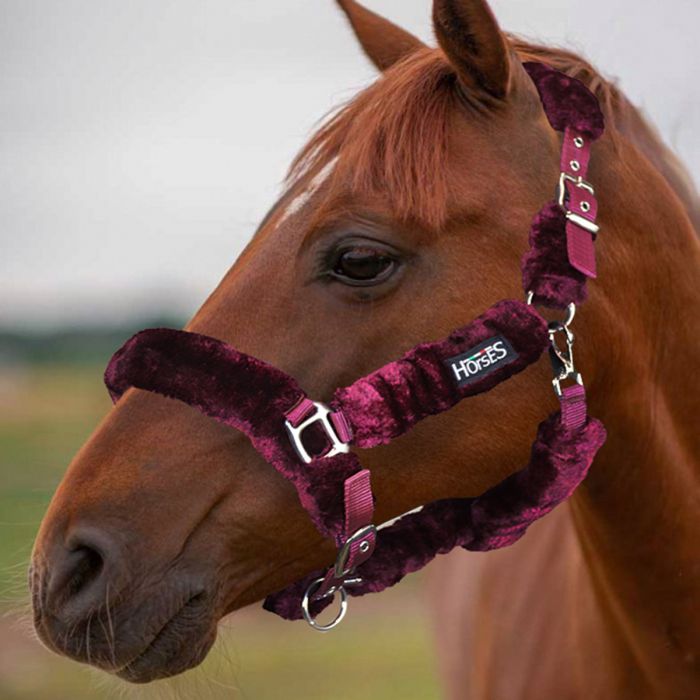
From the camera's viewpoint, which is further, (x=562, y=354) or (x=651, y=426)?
(x=651, y=426)

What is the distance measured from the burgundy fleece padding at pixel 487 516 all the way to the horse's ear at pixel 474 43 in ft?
2.47

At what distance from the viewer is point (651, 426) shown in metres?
2.33

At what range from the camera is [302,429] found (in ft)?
6.60

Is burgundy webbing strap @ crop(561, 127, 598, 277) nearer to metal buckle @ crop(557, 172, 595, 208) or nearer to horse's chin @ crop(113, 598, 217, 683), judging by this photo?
metal buckle @ crop(557, 172, 595, 208)

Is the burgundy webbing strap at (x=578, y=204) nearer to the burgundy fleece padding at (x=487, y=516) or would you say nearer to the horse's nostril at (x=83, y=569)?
the burgundy fleece padding at (x=487, y=516)

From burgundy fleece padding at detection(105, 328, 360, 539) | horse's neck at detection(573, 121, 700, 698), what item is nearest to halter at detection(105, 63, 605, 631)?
burgundy fleece padding at detection(105, 328, 360, 539)

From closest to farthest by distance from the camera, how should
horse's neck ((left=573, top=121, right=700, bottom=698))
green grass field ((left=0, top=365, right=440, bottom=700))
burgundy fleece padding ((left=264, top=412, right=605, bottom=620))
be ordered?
burgundy fleece padding ((left=264, top=412, right=605, bottom=620)) < horse's neck ((left=573, top=121, right=700, bottom=698)) < green grass field ((left=0, top=365, right=440, bottom=700))

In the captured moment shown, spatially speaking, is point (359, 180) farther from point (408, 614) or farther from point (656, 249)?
point (408, 614)

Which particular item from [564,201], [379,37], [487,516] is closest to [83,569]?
[487,516]

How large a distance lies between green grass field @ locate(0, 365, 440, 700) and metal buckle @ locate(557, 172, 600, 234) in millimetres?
3625

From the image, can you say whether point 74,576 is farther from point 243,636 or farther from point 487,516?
point 243,636

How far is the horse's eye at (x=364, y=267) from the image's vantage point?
2.07 m

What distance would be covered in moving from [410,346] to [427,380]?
8 centimetres

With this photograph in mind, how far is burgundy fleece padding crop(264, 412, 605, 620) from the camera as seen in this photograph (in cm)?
216
